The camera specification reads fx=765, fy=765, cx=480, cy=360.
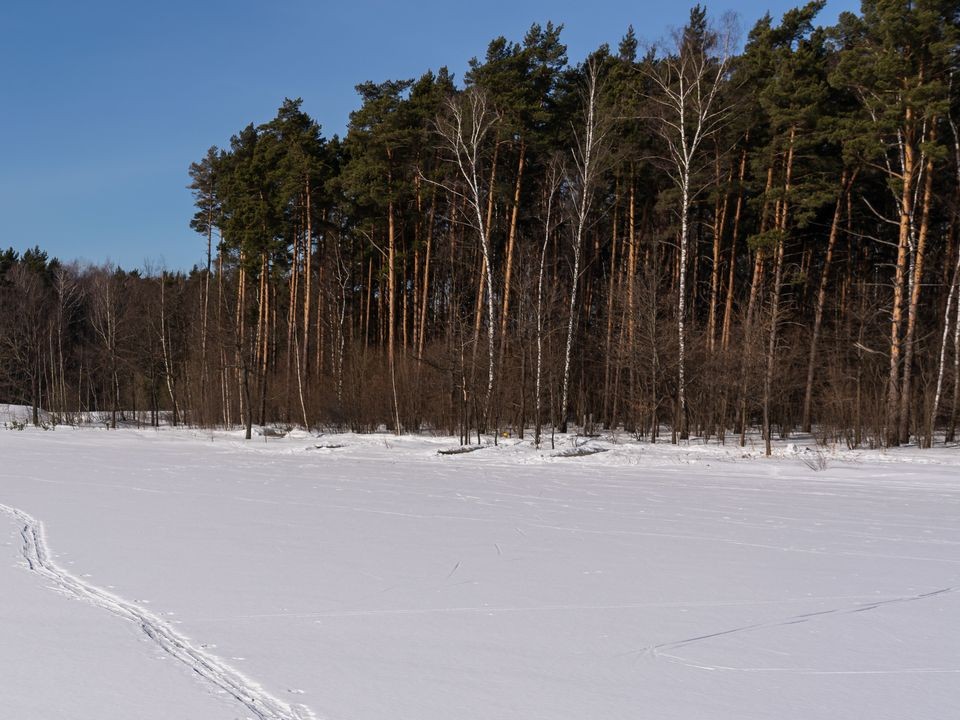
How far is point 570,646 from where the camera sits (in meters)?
5.21

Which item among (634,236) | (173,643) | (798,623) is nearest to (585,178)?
(634,236)

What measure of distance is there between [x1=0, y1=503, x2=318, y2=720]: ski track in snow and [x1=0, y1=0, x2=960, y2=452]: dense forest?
54.4 ft

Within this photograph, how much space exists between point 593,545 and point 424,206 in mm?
27833

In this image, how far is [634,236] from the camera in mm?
32500

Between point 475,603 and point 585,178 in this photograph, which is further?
point 585,178

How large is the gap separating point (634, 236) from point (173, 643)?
97.1ft

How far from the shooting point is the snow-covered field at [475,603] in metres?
4.30

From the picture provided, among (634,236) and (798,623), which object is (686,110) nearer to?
(634,236)

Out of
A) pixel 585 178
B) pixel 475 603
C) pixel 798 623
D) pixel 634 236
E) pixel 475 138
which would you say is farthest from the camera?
pixel 634 236

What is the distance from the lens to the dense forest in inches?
887

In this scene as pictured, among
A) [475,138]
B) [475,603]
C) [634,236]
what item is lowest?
[475,603]

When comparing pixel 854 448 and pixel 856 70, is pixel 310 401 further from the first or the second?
pixel 856 70

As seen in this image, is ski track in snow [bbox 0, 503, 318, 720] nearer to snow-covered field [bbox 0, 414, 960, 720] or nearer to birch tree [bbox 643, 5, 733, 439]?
snow-covered field [bbox 0, 414, 960, 720]

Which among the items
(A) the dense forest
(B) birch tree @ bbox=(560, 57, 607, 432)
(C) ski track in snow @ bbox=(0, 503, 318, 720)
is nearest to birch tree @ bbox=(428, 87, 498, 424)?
(A) the dense forest
